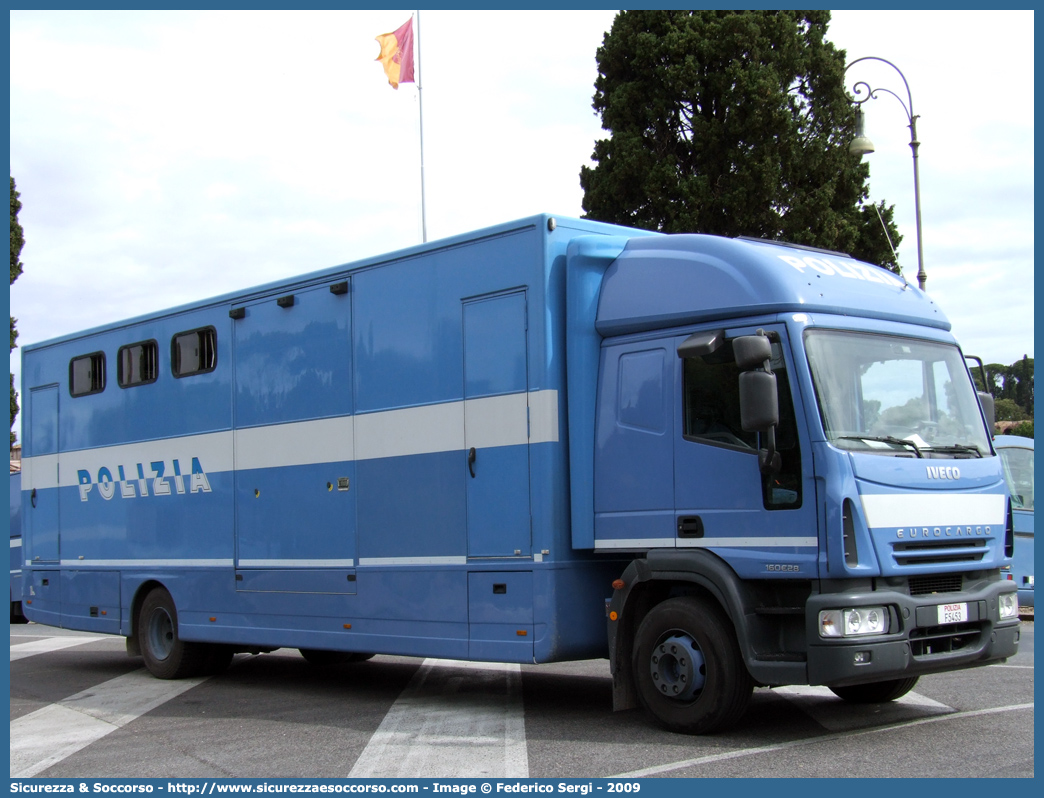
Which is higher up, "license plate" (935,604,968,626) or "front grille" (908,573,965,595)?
"front grille" (908,573,965,595)

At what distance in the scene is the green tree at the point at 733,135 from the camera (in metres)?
22.4

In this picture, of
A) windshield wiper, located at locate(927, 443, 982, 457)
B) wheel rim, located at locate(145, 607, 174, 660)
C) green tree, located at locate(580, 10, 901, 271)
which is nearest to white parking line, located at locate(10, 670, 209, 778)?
wheel rim, located at locate(145, 607, 174, 660)

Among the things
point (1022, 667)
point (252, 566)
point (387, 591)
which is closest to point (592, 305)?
point (387, 591)

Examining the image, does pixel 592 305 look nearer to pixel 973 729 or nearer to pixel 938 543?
pixel 938 543

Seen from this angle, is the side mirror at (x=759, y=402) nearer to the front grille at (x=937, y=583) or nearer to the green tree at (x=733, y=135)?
the front grille at (x=937, y=583)

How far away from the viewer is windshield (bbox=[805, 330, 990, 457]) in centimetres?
721

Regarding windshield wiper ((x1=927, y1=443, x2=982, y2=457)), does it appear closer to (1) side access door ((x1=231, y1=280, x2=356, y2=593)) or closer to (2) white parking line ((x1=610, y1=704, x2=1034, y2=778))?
(2) white parking line ((x1=610, y1=704, x2=1034, y2=778))

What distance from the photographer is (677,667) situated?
7.63 meters

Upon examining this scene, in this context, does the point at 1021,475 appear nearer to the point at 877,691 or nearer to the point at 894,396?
the point at 877,691

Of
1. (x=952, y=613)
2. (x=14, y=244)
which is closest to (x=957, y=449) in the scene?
(x=952, y=613)

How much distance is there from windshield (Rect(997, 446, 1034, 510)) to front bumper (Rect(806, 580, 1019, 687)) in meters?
9.11

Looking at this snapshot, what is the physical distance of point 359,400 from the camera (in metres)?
9.85

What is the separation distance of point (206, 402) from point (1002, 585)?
764 cm

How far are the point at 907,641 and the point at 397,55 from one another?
21973mm
